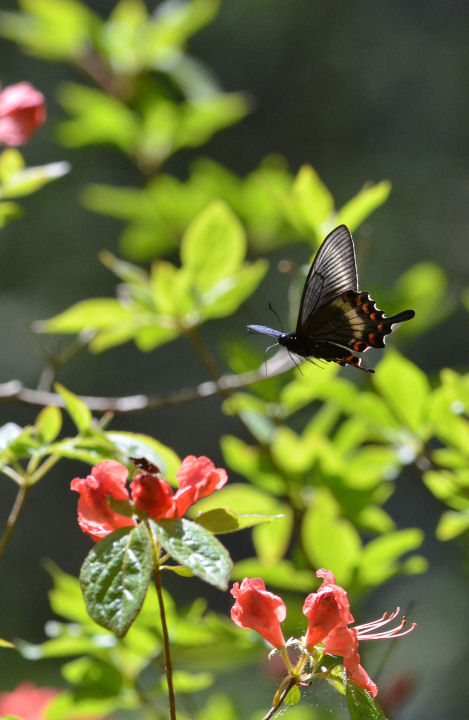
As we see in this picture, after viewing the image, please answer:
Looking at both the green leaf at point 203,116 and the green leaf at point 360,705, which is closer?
A: the green leaf at point 360,705

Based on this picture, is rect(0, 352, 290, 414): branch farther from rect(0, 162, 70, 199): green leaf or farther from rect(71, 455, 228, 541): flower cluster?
rect(71, 455, 228, 541): flower cluster

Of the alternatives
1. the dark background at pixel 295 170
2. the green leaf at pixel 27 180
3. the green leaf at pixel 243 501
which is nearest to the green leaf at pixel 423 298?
the green leaf at pixel 243 501

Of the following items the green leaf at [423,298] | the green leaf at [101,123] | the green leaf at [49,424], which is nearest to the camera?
the green leaf at [49,424]

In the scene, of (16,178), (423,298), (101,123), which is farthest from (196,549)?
(101,123)

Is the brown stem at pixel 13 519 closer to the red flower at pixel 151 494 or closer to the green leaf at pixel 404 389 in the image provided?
the red flower at pixel 151 494

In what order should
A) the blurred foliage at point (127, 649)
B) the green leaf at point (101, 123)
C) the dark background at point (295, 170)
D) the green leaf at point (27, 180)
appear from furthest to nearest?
the dark background at point (295, 170) < the green leaf at point (101, 123) < the green leaf at point (27, 180) < the blurred foliage at point (127, 649)

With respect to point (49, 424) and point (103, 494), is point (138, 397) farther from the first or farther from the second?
point (103, 494)

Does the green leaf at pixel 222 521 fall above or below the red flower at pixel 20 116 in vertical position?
below

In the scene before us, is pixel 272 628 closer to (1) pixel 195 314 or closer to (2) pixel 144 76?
(1) pixel 195 314
